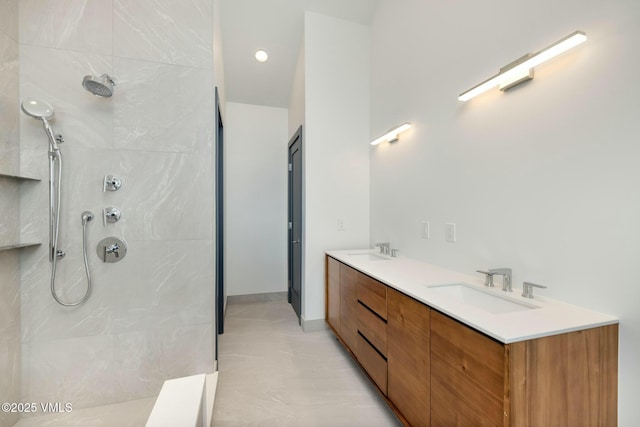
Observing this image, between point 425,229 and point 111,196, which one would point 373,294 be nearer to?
point 425,229

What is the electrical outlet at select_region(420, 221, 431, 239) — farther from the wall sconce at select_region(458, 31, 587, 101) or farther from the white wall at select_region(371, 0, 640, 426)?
the wall sconce at select_region(458, 31, 587, 101)

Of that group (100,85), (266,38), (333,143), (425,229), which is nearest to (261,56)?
(266,38)

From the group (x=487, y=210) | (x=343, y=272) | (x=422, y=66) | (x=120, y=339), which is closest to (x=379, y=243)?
(x=343, y=272)

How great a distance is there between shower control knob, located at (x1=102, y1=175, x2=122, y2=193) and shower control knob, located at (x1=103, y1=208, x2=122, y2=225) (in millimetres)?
127

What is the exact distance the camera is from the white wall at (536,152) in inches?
40.8

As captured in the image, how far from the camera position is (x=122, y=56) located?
1728 mm

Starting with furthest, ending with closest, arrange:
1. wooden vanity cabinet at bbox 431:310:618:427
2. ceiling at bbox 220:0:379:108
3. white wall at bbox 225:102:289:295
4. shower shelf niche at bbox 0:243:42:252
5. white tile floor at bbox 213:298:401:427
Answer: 1. white wall at bbox 225:102:289:295
2. ceiling at bbox 220:0:379:108
3. white tile floor at bbox 213:298:401:427
4. shower shelf niche at bbox 0:243:42:252
5. wooden vanity cabinet at bbox 431:310:618:427

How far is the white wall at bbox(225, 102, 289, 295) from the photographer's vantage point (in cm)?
378

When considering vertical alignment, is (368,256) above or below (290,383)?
above

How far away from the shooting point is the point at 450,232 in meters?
1.88

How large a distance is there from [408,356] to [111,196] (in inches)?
79.6

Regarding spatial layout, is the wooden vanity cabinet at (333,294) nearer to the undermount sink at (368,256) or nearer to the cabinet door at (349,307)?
the cabinet door at (349,307)

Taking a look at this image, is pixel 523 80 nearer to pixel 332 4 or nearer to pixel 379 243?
pixel 379 243

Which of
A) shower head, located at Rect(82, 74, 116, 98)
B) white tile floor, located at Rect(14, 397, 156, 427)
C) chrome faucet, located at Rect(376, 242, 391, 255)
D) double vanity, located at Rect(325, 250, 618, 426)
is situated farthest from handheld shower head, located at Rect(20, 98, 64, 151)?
chrome faucet, located at Rect(376, 242, 391, 255)
